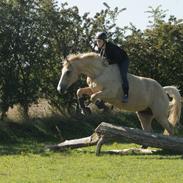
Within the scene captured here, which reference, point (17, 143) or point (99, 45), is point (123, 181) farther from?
point (17, 143)

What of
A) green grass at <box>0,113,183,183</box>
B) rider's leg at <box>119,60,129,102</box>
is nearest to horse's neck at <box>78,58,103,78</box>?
rider's leg at <box>119,60,129,102</box>

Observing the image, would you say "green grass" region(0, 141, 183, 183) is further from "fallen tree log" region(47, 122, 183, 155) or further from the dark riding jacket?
the dark riding jacket

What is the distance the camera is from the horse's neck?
14344mm

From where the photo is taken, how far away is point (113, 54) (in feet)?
47.7

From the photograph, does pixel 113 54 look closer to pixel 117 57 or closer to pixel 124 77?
pixel 117 57

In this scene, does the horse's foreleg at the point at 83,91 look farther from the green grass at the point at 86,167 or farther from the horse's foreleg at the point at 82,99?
the green grass at the point at 86,167

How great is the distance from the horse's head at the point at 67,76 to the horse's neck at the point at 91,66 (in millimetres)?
226

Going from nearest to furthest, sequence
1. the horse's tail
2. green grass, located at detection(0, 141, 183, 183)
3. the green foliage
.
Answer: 1. green grass, located at detection(0, 141, 183, 183)
2. the horse's tail
3. the green foliage

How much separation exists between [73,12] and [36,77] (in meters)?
2.89

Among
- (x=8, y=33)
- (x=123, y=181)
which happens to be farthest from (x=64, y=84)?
(x=8, y=33)

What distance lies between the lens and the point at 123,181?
10.0 metres

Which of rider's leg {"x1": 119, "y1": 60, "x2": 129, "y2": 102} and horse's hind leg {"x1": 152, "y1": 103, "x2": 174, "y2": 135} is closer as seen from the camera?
rider's leg {"x1": 119, "y1": 60, "x2": 129, "y2": 102}

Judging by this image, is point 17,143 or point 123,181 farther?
point 17,143

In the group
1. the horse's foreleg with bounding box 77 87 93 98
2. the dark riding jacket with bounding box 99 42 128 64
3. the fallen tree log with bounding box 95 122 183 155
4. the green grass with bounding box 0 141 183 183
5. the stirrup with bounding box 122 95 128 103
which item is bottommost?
the green grass with bounding box 0 141 183 183
